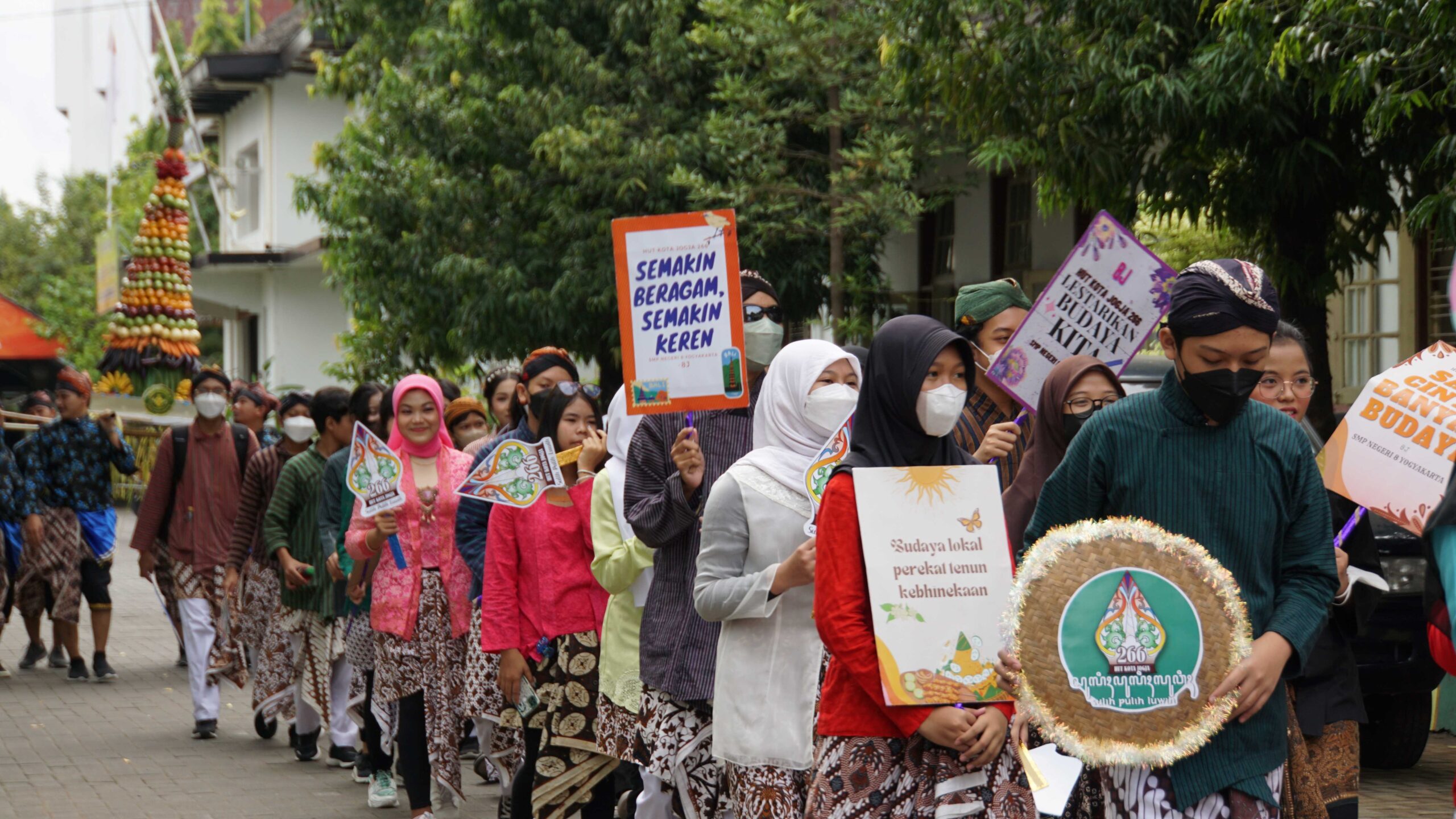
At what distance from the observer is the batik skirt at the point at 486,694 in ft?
22.7

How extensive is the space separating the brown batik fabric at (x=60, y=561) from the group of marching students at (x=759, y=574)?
317 cm

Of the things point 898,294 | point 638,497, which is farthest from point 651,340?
point 898,294

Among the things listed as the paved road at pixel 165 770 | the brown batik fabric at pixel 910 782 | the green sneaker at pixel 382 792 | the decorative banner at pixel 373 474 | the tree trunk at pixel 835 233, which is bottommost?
the paved road at pixel 165 770

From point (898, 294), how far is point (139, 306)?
53.2 feet

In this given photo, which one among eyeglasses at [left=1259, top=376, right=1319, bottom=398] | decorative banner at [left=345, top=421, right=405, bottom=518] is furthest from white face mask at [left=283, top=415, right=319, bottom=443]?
eyeglasses at [left=1259, top=376, right=1319, bottom=398]

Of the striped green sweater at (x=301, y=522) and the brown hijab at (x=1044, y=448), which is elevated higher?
the brown hijab at (x=1044, y=448)

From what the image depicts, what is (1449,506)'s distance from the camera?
111 inches

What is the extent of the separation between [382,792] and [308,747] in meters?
1.54

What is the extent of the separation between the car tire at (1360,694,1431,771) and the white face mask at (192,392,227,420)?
723cm

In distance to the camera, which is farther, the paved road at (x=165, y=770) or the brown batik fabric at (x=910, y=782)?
the paved road at (x=165, y=770)

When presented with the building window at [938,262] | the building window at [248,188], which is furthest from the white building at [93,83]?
the building window at [938,262]

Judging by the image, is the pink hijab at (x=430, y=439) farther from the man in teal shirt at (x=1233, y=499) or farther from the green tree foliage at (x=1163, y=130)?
the man in teal shirt at (x=1233, y=499)

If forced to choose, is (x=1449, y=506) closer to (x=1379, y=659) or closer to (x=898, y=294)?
(x=1379, y=659)

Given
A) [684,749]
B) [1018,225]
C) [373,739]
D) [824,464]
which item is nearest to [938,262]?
[1018,225]
